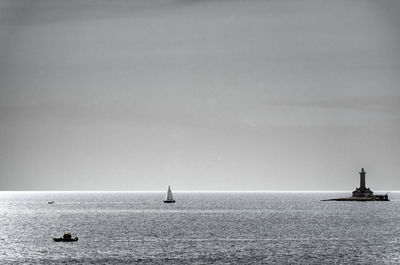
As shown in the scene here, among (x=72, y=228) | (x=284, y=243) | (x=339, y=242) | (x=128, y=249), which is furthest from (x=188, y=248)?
(x=72, y=228)

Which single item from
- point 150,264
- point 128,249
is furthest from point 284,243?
point 150,264

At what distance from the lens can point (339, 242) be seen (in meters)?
149

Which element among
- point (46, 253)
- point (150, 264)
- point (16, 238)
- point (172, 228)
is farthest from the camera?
point (172, 228)

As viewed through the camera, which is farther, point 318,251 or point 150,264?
point 318,251

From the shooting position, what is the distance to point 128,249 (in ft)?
442

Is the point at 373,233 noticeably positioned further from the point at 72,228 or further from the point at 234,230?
the point at 72,228

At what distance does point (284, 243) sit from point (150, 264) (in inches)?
1624

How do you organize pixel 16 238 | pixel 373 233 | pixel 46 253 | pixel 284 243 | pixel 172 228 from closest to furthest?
pixel 46 253
pixel 284 243
pixel 16 238
pixel 373 233
pixel 172 228

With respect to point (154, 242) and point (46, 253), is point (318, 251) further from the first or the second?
point (46, 253)

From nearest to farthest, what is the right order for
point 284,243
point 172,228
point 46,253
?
point 46,253, point 284,243, point 172,228

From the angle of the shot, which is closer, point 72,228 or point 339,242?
point 339,242

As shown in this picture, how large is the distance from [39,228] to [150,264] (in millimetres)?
89933

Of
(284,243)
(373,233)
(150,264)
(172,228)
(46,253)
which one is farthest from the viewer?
(172,228)

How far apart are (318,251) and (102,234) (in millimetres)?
58016
